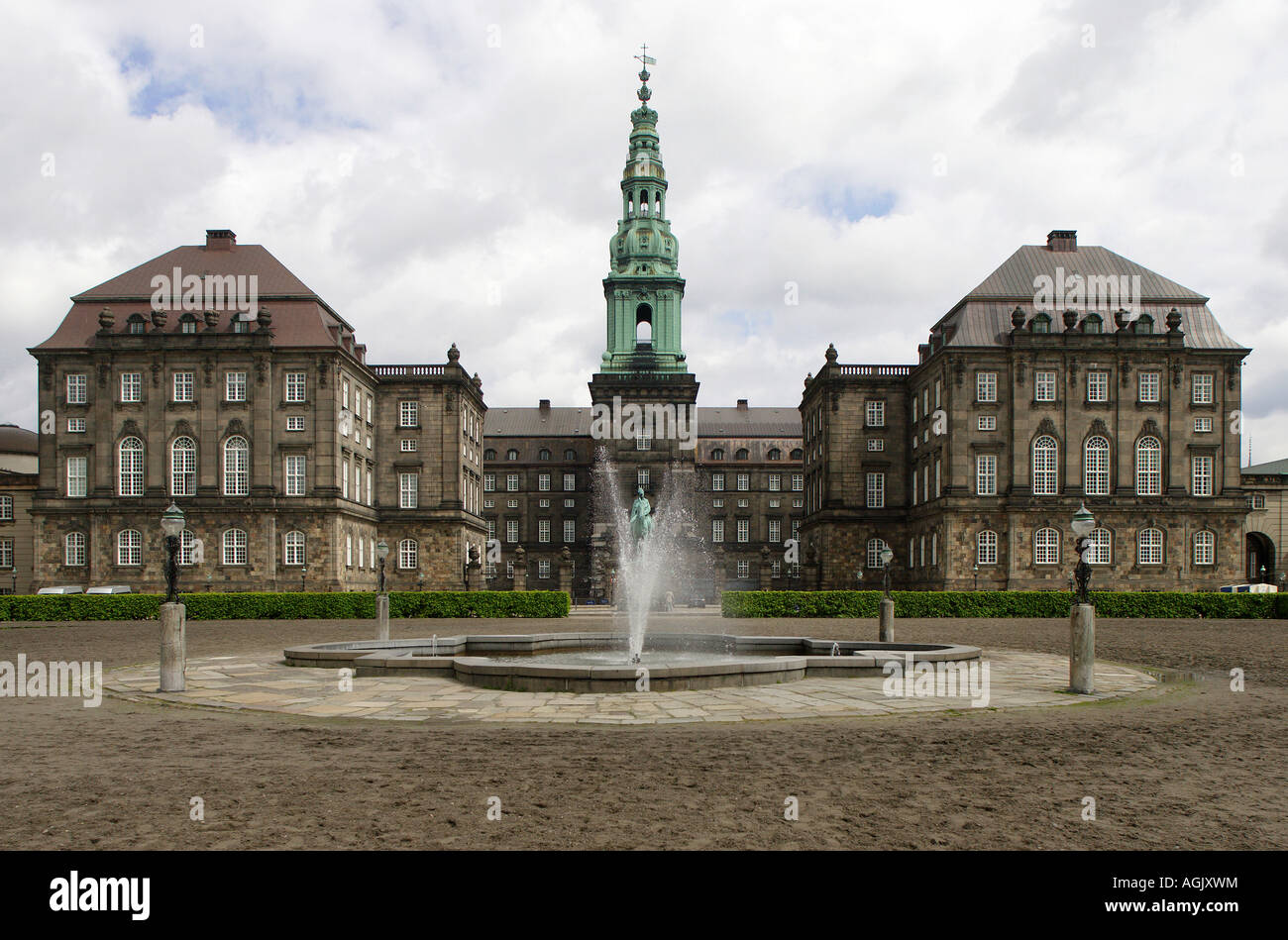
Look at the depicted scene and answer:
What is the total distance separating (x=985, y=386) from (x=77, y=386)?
5546 centimetres

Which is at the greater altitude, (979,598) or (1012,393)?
(1012,393)

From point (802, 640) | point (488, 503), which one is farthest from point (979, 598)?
point (488, 503)

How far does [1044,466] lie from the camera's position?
5856cm

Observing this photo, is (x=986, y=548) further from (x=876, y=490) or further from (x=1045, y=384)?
(x=876, y=490)

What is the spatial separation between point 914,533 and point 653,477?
2915 cm

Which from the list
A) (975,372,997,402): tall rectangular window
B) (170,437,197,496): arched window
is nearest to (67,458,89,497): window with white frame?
(170,437,197,496): arched window

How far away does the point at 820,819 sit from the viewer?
8.28 m

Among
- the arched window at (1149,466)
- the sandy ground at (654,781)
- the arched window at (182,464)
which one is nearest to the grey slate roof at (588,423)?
the arched window at (182,464)

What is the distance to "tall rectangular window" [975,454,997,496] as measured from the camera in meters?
58.8

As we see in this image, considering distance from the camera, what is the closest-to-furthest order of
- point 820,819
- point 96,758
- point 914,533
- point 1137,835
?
point 1137,835 → point 820,819 → point 96,758 → point 914,533

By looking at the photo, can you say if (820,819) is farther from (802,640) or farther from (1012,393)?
(1012,393)

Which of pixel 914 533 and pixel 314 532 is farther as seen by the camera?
pixel 914 533

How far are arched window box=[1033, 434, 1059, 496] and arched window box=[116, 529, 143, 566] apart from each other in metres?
53.9

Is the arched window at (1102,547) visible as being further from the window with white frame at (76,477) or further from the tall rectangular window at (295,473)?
the window with white frame at (76,477)
